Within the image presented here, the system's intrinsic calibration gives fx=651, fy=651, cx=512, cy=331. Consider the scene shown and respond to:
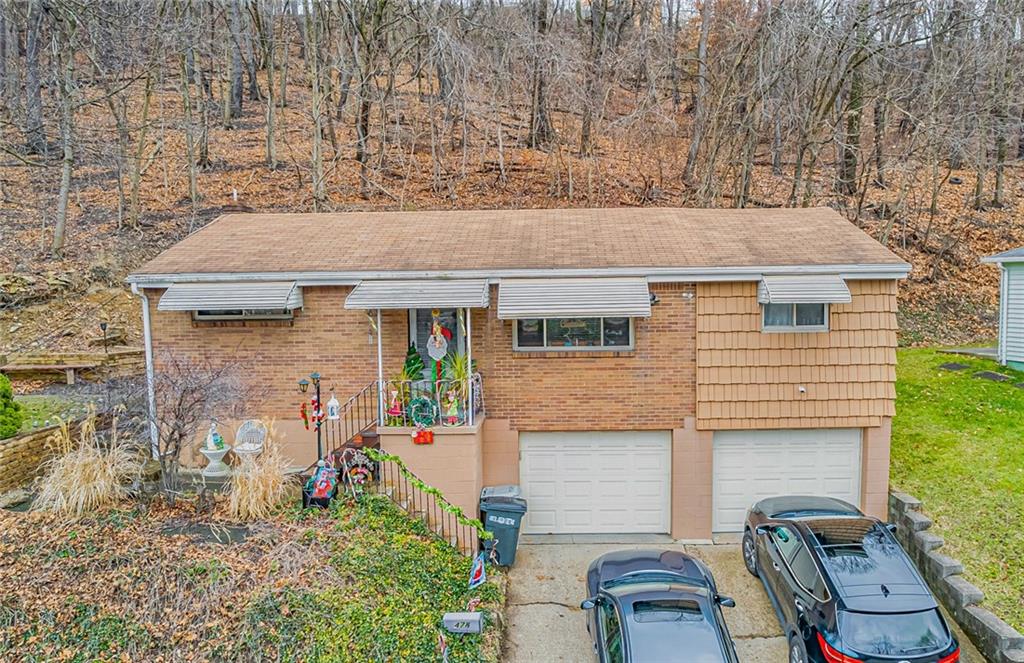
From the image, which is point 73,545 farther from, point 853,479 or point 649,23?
point 649,23

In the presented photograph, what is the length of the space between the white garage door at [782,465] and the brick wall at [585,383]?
1151mm

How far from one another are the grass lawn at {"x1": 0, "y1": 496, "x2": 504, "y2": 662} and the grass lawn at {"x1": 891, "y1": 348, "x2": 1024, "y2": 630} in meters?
6.74

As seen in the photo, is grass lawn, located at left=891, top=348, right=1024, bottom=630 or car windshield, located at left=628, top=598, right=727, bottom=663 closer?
car windshield, located at left=628, top=598, right=727, bottom=663

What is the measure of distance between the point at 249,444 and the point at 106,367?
269 inches

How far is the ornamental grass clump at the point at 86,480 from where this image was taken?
349 inches

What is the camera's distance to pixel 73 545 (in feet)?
26.9

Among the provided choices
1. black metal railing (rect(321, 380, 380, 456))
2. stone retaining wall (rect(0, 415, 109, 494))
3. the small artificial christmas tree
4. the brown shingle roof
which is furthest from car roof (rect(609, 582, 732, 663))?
stone retaining wall (rect(0, 415, 109, 494))

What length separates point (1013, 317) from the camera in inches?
607

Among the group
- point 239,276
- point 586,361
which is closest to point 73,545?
point 239,276

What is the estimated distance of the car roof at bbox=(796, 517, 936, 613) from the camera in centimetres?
725

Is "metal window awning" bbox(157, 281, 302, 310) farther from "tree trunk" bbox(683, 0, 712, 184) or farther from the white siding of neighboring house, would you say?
the white siding of neighboring house

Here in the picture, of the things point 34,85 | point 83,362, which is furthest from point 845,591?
point 34,85

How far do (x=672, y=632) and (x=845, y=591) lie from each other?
2.08 metres

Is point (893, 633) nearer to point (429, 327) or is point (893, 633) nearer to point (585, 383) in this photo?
point (585, 383)
